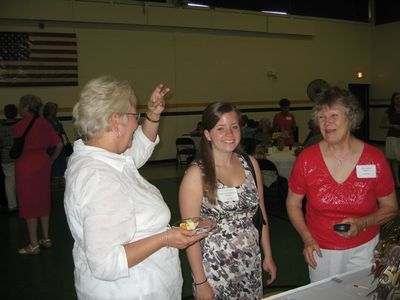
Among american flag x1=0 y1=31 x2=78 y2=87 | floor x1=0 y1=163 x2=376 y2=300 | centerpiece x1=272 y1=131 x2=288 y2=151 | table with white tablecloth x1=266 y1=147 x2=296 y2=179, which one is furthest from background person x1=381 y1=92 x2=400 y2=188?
american flag x1=0 y1=31 x2=78 y2=87

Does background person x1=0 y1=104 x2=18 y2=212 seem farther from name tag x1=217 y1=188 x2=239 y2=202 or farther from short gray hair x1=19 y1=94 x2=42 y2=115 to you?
name tag x1=217 y1=188 x2=239 y2=202

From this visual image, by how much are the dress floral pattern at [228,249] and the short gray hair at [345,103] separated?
688 mm

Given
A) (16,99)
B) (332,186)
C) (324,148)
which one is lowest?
(332,186)

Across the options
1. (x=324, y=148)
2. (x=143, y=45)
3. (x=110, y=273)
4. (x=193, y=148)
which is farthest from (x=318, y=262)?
(x=143, y=45)

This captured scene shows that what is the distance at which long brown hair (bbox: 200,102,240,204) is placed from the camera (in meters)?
2.07

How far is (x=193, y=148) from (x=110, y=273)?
9.11 meters

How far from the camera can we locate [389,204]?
217 centimetres

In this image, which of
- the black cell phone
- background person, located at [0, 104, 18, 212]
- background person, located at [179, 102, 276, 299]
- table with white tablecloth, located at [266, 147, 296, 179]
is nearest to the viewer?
the black cell phone

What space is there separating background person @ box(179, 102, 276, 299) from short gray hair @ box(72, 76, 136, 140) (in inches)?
26.9

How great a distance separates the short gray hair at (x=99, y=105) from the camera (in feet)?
4.95

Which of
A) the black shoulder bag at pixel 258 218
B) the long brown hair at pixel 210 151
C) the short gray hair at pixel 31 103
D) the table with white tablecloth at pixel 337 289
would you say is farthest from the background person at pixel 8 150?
the table with white tablecloth at pixel 337 289

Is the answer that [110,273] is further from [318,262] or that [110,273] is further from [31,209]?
[31,209]

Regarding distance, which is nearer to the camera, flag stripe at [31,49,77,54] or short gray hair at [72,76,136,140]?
short gray hair at [72,76,136,140]

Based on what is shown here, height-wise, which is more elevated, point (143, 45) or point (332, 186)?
point (143, 45)
